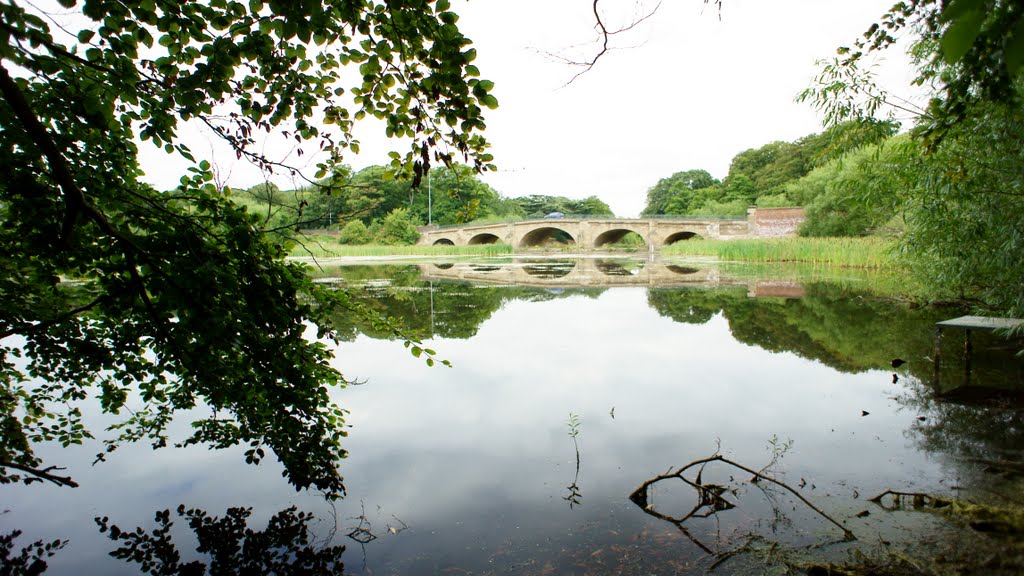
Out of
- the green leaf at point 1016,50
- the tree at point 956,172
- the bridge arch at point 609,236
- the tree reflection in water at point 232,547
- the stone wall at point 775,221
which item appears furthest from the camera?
the bridge arch at point 609,236

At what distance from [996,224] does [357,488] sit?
5.93m

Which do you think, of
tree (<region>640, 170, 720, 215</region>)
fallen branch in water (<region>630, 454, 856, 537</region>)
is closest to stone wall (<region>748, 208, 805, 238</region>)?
tree (<region>640, 170, 720, 215</region>)

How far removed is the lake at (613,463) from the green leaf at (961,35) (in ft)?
6.93

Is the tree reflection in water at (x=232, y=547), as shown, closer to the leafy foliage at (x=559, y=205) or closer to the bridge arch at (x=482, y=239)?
the bridge arch at (x=482, y=239)

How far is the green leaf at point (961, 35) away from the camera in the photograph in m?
0.77

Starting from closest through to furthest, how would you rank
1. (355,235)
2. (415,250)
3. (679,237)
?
1. (415,250)
2. (679,237)
3. (355,235)

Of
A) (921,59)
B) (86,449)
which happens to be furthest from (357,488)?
(921,59)

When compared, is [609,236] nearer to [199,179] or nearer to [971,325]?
[971,325]

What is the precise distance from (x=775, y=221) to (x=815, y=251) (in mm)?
12081

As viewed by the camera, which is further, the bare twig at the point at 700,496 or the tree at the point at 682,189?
the tree at the point at 682,189

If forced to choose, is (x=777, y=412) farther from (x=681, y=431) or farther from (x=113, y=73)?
(x=113, y=73)

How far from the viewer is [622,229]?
141 feet

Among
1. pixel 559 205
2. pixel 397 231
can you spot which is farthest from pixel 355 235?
pixel 559 205

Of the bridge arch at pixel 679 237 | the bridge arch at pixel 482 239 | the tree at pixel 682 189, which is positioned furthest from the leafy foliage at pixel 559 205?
the bridge arch at pixel 679 237
